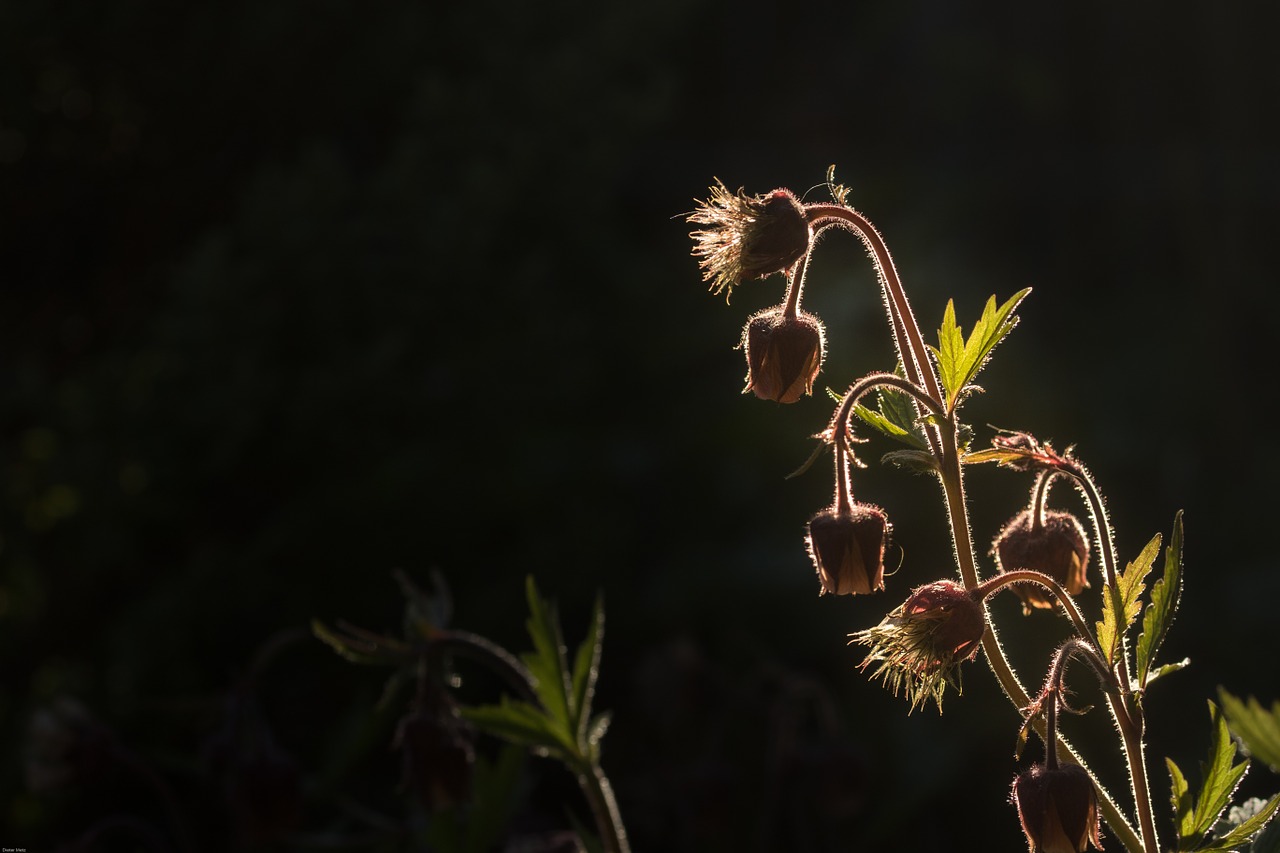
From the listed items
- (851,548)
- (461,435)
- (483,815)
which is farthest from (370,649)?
(461,435)

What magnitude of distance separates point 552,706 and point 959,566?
0.55 meters

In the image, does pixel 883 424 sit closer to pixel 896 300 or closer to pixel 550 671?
pixel 896 300

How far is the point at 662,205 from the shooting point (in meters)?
5.92

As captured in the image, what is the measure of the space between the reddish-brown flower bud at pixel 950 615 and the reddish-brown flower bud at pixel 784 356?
0.77 ft

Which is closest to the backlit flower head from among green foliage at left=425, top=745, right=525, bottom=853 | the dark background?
green foliage at left=425, top=745, right=525, bottom=853

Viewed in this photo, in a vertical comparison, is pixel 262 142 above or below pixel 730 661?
above

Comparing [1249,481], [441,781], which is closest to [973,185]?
[1249,481]

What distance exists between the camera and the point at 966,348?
3.87 ft

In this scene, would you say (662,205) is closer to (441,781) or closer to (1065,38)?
(1065,38)

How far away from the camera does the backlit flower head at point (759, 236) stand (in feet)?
3.74

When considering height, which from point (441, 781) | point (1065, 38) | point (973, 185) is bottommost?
point (441, 781)

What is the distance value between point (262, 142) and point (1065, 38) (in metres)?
4.53

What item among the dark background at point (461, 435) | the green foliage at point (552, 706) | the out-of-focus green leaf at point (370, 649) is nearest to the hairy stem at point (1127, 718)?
the green foliage at point (552, 706)

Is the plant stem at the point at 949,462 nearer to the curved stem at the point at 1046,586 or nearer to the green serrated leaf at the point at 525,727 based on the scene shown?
the curved stem at the point at 1046,586
